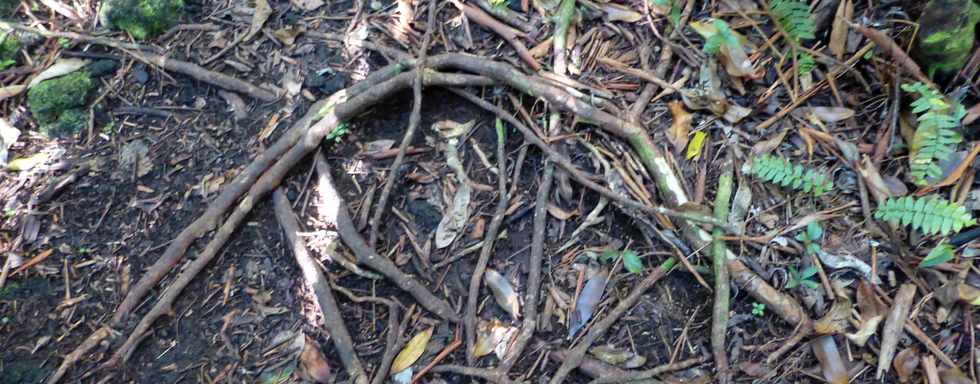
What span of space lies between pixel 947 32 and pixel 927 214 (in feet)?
2.62

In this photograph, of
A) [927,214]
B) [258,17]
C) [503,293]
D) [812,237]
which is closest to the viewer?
[927,214]

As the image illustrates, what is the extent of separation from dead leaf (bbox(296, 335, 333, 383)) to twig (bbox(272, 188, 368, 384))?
82mm

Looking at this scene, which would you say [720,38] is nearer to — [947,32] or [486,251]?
[947,32]

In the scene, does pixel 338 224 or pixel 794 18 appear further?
pixel 338 224

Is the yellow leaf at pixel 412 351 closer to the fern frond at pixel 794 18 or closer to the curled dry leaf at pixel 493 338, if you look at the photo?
the curled dry leaf at pixel 493 338

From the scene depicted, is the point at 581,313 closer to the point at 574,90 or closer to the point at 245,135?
the point at 574,90

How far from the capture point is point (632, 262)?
2953 mm

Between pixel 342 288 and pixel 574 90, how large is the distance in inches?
58.3

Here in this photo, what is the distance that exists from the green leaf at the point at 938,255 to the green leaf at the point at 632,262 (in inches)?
43.6

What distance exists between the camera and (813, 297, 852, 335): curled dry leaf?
107 inches

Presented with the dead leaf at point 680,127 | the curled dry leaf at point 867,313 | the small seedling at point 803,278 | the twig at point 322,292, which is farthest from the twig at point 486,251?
the curled dry leaf at point 867,313

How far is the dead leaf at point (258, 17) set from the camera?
13.0ft

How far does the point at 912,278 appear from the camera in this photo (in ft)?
8.98

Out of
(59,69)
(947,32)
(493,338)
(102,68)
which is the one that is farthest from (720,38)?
(59,69)
